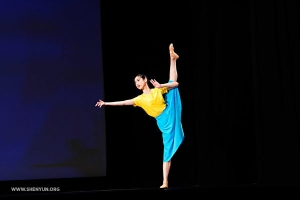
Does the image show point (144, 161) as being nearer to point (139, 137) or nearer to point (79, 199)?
point (139, 137)

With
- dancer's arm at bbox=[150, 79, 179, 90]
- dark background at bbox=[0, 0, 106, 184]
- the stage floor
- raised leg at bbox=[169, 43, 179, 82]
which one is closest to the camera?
the stage floor

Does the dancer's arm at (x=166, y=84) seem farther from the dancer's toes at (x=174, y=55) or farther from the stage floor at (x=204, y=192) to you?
the stage floor at (x=204, y=192)

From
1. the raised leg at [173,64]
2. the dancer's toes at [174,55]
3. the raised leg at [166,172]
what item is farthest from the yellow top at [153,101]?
the raised leg at [166,172]

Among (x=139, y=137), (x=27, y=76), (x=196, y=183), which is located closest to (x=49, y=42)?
(x=27, y=76)

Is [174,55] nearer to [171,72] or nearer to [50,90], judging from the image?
[171,72]

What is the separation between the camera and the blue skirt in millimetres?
4023

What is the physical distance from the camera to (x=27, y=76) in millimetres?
3873

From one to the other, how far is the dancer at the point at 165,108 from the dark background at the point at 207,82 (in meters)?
0.08

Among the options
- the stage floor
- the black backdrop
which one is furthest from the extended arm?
the stage floor

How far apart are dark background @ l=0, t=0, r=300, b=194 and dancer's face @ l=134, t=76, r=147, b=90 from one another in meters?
0.07

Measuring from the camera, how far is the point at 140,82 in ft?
13.2

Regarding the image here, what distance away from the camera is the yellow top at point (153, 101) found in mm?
4008

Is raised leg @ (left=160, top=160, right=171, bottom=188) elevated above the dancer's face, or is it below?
below

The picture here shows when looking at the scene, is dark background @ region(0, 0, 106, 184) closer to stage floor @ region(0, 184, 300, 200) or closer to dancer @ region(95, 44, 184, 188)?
dancer @ region(95, 44, 184, 188)
